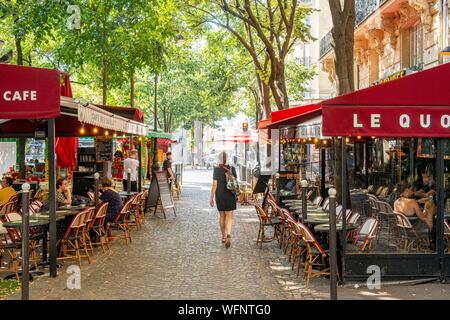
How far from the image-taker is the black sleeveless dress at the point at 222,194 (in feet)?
40.9

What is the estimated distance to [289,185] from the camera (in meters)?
17.9

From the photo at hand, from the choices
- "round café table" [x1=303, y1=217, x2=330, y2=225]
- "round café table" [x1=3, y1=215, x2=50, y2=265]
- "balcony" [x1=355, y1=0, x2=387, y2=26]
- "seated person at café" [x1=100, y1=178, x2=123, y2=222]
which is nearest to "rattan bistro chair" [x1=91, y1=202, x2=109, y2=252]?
"seated person at café" [x1=100, y1=178, x2=123, y2=222]

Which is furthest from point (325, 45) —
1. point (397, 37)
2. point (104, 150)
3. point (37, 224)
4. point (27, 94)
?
point (27, 94)

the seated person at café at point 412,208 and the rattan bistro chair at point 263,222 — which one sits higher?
the seated person at café at point 412,208

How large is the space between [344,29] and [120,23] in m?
9.04

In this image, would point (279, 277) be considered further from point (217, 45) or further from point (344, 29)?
point (217, 45)

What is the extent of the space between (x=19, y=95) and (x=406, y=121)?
5139mm

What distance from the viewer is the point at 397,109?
8.66 metres

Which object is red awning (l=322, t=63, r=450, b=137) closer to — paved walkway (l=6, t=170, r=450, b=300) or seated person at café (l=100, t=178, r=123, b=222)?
paved walkway (l=6, t=170, r=450, b=300)

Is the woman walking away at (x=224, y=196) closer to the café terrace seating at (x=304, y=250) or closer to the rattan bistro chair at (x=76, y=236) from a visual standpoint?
the café terrace seating at (x=304, y=250)

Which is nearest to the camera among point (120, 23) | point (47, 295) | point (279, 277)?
point (47, 295)

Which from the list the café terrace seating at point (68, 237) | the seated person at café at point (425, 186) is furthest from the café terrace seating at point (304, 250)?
the café terrace seating at point (68, 237)

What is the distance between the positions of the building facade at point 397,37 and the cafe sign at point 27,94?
478 inches
